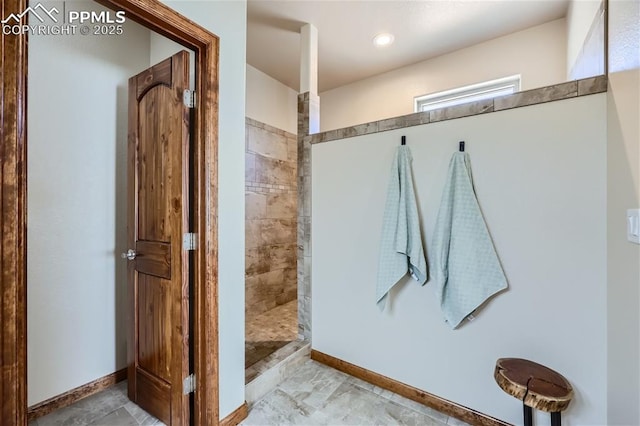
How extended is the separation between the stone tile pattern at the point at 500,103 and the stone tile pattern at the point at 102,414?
2190 millimetres

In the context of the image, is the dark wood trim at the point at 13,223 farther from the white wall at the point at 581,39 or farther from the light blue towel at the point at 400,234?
the white wall at the point at 581,39

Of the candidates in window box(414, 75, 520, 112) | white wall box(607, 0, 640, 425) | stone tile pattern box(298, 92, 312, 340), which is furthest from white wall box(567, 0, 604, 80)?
stone tile pattern box(298, 92, 312, 340)

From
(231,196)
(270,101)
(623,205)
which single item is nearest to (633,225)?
(623,205)

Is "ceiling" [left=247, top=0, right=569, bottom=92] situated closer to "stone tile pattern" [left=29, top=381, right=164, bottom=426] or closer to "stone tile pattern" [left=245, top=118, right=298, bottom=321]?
"stone tile pattern" [left=245, top=118, right=298, bottom=321]

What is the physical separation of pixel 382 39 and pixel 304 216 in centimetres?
176

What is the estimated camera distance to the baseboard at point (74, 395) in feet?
5.20

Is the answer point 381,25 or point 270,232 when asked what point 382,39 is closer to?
point 381,25

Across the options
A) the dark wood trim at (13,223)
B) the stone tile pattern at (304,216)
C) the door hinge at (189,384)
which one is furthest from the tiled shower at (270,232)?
the dark wood trim at (13,223)

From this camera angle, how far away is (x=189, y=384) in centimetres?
143

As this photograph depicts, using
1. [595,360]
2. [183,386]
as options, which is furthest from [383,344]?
[183,386]

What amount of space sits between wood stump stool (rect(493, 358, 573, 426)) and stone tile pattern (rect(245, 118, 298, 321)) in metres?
2.38

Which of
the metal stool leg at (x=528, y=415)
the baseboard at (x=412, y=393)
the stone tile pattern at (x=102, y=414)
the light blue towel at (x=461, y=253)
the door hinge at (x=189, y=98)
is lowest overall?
the stone tile pattern at (x=102, y=414)

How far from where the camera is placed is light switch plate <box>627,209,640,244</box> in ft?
2.96

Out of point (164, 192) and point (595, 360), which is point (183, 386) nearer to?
point (164, 192)
